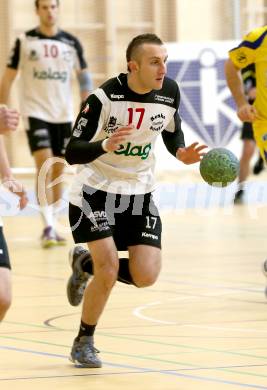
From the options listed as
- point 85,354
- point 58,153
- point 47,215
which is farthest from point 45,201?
point 85,354

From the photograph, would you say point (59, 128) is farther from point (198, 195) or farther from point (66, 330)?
point (198, 195)

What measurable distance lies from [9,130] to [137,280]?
1.44 meters

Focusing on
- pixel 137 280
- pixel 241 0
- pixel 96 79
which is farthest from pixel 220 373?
pixel 241 0

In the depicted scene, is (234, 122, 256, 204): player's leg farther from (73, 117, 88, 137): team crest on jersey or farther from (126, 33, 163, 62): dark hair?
(73, 117, 88, 137): team crest on jersey

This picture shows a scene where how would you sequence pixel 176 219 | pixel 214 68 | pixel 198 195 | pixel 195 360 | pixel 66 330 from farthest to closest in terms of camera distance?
pixel 214 68 < pixel 198 195 < pixel 176 219 < pixel 66 330 < pixel 195 360

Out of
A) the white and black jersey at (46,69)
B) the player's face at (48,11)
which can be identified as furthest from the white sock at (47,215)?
the player's face at (48,11)

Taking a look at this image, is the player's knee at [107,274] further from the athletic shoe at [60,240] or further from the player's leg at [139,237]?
the athletic shoe at [60,240]

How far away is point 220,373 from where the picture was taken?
5484 mm

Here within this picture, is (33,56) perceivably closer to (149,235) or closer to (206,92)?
(149,235)

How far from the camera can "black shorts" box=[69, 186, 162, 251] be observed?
599 cm

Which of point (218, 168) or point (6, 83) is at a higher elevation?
point (218, 168)

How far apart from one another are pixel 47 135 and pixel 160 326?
198 inches

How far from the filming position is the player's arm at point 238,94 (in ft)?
25.5

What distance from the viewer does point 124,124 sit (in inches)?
241
